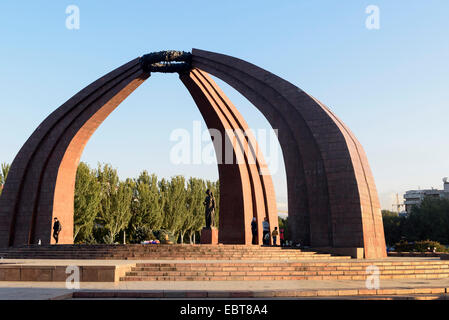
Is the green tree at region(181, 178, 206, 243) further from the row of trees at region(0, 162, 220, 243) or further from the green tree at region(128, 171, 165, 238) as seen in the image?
the green tree at region(128, 171, 165, 238)

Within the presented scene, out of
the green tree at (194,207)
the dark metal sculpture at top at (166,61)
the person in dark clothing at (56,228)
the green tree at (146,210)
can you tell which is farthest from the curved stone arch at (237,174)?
the green tree at (194,207)

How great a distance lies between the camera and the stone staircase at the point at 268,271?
10.9 metres

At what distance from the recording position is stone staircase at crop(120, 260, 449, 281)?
35.9ft

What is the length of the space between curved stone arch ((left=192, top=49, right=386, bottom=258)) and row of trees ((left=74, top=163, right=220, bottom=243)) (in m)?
16.8

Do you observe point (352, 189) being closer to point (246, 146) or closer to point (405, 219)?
point (246, 146)

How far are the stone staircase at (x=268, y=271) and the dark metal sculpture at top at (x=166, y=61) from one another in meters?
12.4

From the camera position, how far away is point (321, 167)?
17.5m

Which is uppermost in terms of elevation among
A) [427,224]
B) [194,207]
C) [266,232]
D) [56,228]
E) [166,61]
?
[166,61]

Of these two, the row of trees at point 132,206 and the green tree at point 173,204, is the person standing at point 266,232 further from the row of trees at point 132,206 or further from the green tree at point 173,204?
the green tree at point 173,204

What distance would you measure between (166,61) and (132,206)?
1998cm

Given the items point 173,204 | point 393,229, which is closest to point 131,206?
point 173,204

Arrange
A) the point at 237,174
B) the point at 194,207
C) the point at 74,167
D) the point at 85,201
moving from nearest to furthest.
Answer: the point at 74,167
the point at 237,174
the point at 85,201
the point at 194,207

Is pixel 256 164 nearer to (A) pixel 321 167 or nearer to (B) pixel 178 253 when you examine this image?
(A) pixel 321 167

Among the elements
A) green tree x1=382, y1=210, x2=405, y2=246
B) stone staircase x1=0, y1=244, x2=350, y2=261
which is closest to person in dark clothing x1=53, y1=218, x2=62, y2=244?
stone staircase x1=0, y1=244, x2=350, y2=261
